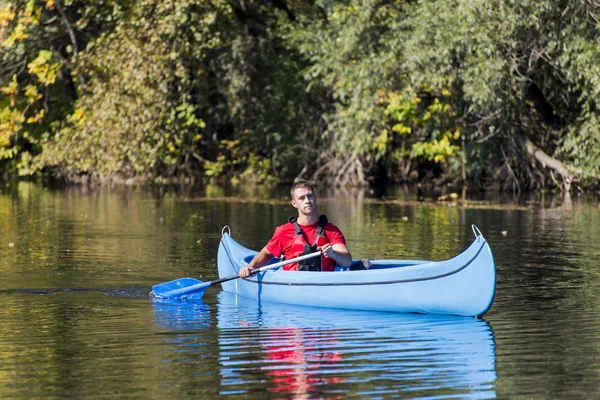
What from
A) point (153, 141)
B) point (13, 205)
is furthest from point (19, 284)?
point (153, 141)

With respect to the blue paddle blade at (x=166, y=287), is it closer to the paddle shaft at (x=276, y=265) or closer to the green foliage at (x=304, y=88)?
the paddle shaft at (x=276, y=265)

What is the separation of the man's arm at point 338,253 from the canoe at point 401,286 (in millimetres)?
124

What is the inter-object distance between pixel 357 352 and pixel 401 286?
6.23ft

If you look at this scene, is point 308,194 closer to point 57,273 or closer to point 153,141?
point 57,273

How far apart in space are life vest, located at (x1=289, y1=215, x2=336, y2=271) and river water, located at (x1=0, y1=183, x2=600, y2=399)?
47cm

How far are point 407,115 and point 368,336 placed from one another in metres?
20.2

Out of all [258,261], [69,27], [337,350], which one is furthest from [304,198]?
[69,27]

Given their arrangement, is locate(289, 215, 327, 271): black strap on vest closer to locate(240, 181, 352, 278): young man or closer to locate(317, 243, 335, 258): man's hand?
locate(240, 181, 352, 278): young man

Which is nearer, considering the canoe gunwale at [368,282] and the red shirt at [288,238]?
the canoe gunwale at [368,282]

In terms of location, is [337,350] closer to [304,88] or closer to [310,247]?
[310,247]

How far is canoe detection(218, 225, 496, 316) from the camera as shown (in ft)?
32.7

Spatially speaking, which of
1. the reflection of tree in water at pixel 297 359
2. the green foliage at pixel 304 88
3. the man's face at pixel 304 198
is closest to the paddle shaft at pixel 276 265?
the man's face at pixel 304 198

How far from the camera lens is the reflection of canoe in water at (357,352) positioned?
755 centimetres

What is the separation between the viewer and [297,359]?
847 centimetres
